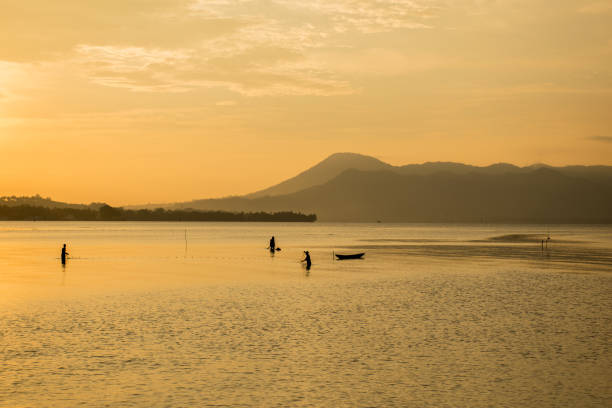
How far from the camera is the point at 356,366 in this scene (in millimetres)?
21828

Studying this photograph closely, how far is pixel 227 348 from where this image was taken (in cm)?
2462

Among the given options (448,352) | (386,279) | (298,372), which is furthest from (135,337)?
(386,279)

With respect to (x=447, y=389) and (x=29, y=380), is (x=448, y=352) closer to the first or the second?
(x=447, y=389)

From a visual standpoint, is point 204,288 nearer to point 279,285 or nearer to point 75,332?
point 279,285

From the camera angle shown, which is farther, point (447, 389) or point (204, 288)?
point (204, 288)

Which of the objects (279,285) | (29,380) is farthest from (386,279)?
(29,380)

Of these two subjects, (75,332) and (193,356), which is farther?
(75,332)

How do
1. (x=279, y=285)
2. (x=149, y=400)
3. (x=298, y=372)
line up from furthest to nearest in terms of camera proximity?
(x=279, y=285) < (x=298, y=372) < (x=149, y=400)

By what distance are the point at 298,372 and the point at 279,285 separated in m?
27.6

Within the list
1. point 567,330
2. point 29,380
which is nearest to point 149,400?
point 29,380

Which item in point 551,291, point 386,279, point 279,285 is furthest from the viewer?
point 386,279

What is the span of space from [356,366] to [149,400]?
7471 millimetres

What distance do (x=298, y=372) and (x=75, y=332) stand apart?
1204 cm

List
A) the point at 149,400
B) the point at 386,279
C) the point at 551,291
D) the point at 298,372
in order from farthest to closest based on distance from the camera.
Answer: the point at 386,279 < the point at 551,291 < the point at 298,372 < the point at 149,400
